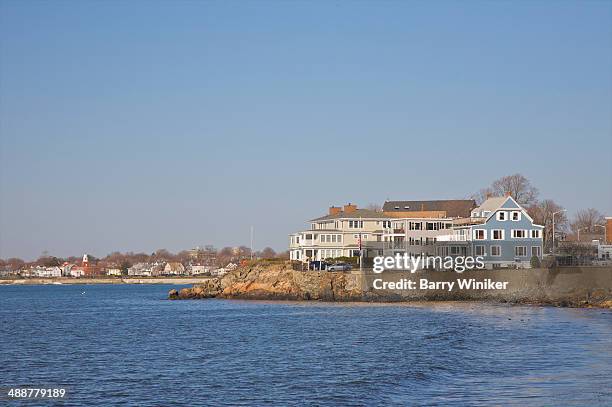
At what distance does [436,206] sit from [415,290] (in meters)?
47.8

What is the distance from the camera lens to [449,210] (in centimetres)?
14050

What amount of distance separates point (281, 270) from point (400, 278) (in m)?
17.4

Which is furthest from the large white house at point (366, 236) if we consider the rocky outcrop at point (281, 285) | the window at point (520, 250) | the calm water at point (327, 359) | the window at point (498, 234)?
the calm water at point (327, 359)

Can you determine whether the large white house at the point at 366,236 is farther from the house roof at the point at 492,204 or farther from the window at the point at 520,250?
the window at the point at 520,250

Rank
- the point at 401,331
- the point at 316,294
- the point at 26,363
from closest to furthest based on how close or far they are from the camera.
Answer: the point at 26,363
the point at 401,331
the point at 316,294

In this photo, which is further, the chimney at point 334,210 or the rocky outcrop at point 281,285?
the chimney at point 334,210

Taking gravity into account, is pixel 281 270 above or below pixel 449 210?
below

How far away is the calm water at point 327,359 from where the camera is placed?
32562 mm

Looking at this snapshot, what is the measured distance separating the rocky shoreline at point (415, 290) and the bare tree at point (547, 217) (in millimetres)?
37273

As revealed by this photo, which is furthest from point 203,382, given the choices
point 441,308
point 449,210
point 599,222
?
point 599,222

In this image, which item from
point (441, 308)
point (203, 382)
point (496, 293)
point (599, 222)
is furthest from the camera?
point (599, 222)

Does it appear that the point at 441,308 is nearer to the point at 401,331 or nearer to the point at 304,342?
the point at 401,331

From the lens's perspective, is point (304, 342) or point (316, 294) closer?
point (304, 342)

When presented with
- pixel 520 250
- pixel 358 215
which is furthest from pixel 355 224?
pixel 520 250
